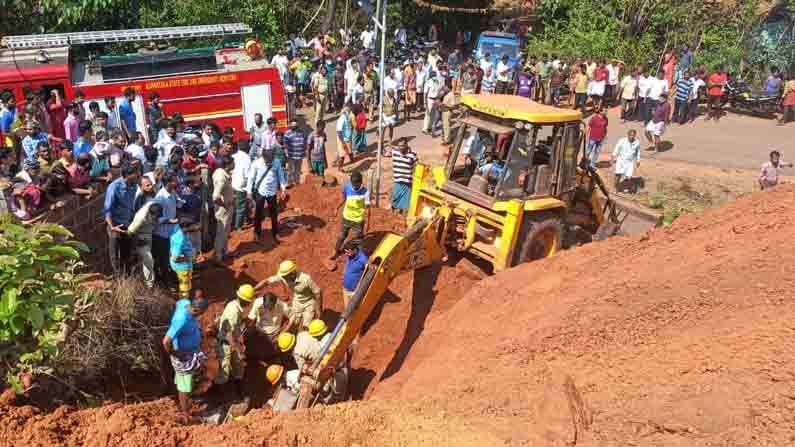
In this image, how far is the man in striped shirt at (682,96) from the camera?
17297 mm

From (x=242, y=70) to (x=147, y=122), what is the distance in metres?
2.33

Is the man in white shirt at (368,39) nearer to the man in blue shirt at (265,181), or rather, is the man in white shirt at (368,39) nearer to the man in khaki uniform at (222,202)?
the man in blue shirt at (265,181)

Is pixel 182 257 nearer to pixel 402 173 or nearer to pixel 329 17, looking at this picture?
pixel 402 173

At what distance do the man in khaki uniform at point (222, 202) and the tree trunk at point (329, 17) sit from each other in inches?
505

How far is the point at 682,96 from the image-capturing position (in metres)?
17.4

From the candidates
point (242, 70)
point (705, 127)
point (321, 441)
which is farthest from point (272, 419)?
point (705, 127)

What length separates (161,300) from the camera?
750 centimetres

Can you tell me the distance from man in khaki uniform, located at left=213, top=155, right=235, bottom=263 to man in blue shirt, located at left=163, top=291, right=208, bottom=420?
8.86ft

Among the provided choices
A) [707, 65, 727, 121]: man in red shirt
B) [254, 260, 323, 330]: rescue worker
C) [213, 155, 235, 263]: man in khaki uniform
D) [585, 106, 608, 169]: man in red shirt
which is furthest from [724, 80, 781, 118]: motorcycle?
[254, 260, 323, 330]: rescue worker

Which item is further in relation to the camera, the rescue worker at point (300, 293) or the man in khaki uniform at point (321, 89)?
the man in khaki uniform at point (321, 89)

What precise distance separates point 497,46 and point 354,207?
12.8 m

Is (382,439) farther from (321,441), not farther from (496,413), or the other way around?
(496,413)

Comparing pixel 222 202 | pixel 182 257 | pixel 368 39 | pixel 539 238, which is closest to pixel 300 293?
pixel 182 257

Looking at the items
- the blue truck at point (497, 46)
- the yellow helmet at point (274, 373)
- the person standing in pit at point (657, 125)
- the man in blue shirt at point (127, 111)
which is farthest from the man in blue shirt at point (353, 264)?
the blue truck at point (497, 46)
